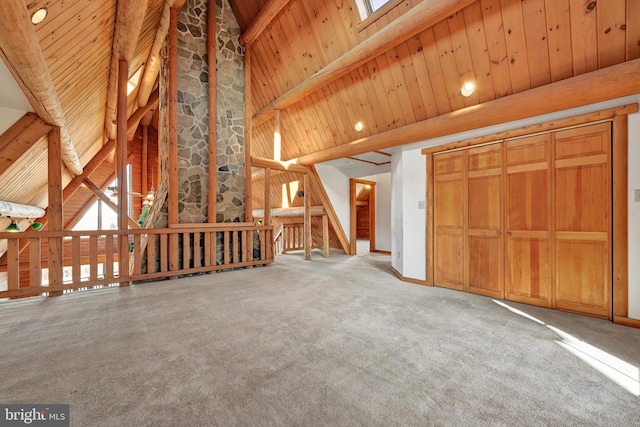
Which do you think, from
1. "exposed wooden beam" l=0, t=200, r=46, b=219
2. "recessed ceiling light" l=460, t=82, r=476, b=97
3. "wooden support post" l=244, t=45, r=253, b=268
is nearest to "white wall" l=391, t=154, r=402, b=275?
"recessed ceiling light" l=460, t=82, r=476, b=97

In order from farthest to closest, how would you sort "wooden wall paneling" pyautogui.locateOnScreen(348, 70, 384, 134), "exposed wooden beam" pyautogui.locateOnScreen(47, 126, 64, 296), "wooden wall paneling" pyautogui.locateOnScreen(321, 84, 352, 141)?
"wooden wall paneling" pyautogui.locateOnScreen(321, 84, 352, 141)
"wooden wall paneling" pyautogui.locateOnScreen(348, 70, 384, 134)
"exposed wooden beam" pyautogui.locateOnScreen(47, 126, 64, 296)

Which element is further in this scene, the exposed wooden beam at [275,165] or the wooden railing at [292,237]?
the wooden railing at [292,237]

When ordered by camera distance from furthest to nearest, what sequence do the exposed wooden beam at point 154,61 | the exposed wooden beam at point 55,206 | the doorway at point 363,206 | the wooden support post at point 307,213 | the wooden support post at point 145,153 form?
1. the wooden support post at point 145,153
2. the doorway at point 363,206
3. the wooden support post at point 307,213
4. the exposed wooden beam at point 154,61
5. the exposed wooden beam at point 55,206

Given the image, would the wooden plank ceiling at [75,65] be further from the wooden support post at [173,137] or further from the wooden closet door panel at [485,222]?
the wooden closet door panel at [485,222]

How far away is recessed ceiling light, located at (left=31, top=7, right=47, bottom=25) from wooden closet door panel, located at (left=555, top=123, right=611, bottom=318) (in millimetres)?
4986

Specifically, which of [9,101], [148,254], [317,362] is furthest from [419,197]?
[9,101]

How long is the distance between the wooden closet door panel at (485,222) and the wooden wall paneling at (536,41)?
81 centimetres

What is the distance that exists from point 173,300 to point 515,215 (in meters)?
4.37

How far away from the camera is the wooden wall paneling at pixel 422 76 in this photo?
338cm

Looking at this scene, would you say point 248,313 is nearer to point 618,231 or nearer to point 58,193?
point 58,193

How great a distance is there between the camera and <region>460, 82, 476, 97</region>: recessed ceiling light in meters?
3.22

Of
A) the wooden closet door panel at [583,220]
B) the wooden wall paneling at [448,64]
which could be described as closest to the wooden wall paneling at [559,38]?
the wooden closet door panel at [583,220]

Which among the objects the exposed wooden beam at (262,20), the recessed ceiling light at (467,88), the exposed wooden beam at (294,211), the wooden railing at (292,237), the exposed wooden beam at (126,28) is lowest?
the wooden railing at (292,237)

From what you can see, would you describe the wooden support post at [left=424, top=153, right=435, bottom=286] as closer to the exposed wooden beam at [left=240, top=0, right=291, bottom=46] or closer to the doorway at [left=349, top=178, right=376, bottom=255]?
Result: the doorway at [left=349, top=178, right=376, bottom=255]
